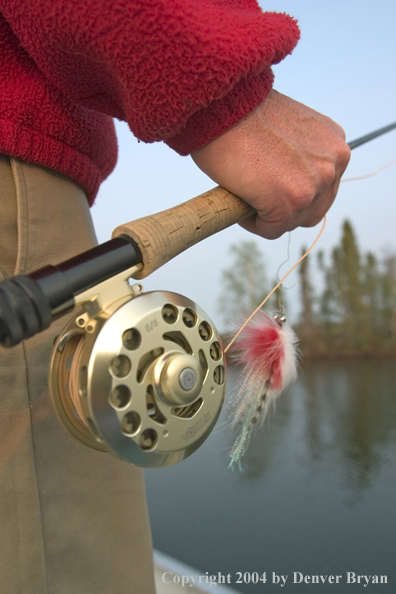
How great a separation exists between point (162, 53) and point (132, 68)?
3 centimetres

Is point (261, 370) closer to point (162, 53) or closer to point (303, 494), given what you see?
point (162, 53)

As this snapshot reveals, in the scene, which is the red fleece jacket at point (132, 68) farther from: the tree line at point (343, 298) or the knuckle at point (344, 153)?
the tree line at point (343, 298)

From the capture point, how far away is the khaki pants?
1.39ft

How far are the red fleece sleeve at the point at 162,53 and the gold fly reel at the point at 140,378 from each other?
0.19 metres

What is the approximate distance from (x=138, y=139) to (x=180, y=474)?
148cm

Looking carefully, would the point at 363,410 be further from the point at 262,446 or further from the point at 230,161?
the point at 230,161

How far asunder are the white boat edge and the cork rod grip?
1.16 meters

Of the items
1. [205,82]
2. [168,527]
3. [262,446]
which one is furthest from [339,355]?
[205,82]

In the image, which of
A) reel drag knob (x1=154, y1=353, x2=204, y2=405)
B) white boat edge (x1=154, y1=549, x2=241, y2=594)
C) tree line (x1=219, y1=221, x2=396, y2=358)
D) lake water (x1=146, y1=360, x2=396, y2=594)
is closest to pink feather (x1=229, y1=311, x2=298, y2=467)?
reel drag knob (x1=154, y1=353, x2=204, y2=405)

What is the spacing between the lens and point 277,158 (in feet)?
1.50

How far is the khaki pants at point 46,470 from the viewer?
423 mm

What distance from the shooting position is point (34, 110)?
445 millimetres

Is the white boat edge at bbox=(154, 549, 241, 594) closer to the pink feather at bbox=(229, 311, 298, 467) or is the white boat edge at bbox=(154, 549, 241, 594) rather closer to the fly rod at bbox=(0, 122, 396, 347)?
the pink feather at bbox=(229, 311, 298, 467)

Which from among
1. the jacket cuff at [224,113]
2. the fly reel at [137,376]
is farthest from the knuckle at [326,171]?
the fly reel at [137,376]
